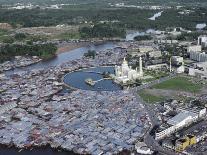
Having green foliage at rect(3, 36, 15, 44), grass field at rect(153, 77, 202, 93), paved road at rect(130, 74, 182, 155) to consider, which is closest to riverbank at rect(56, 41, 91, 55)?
green foliage at rect(3, 36, 15, 44)

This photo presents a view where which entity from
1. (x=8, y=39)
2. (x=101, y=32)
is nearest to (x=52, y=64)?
(x=8, y=39)

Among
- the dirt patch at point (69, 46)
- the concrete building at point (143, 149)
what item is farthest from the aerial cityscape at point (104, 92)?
the dirt patch at point (69, 46)

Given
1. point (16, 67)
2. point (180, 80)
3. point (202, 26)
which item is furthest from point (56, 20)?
point (180, 80)

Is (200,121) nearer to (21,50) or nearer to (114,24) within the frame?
(21,50)

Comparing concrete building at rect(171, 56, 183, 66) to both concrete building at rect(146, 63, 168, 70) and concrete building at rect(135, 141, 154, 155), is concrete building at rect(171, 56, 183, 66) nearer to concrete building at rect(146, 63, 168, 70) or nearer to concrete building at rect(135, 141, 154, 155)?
concrete building at rect(146, 63, 168, 70)

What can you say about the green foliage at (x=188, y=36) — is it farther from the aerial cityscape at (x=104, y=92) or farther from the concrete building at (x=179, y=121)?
the concrete building at (x=179, y=121)

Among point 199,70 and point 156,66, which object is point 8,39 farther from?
point 199,70

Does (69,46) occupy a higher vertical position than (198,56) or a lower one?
lower
